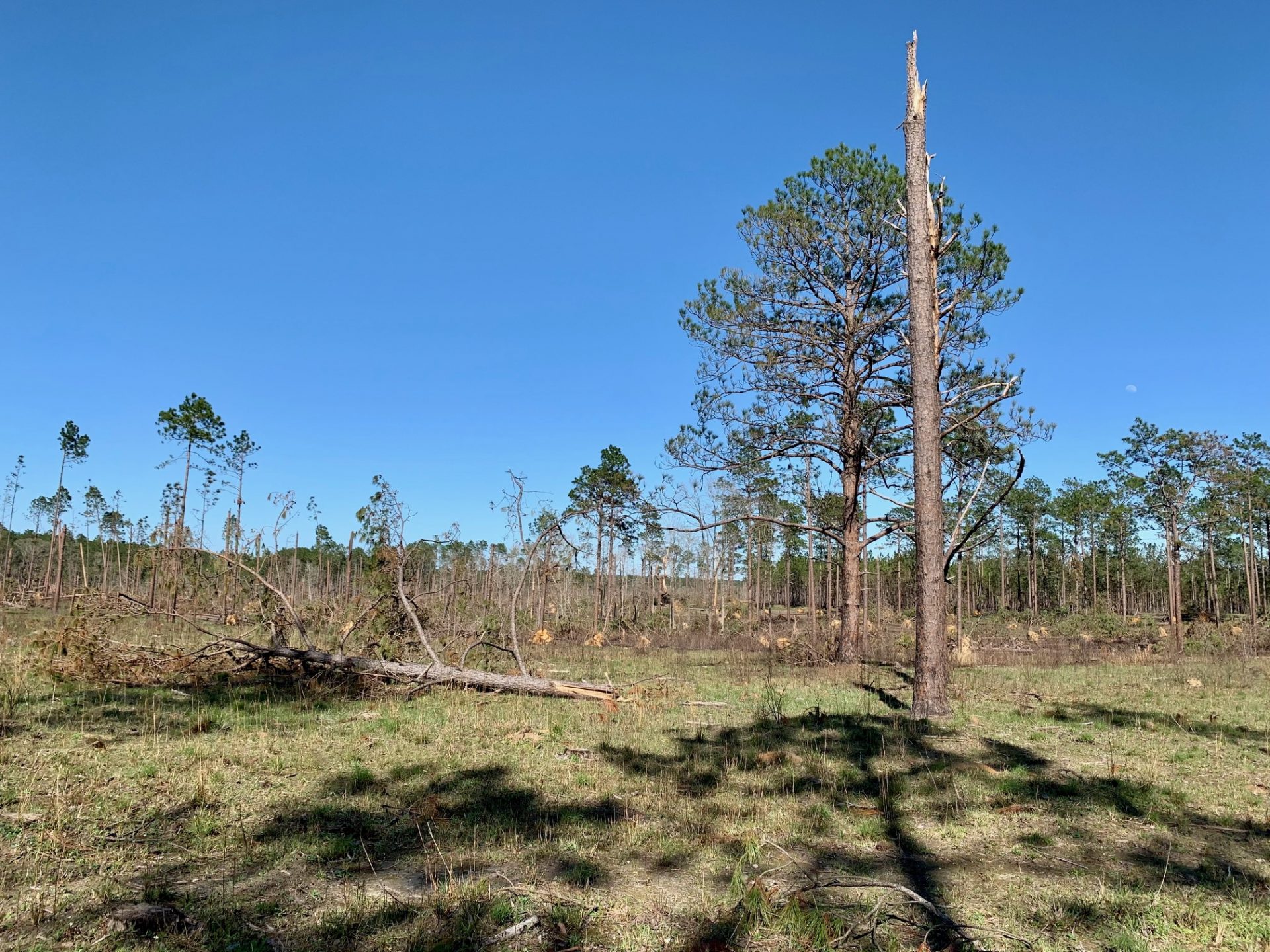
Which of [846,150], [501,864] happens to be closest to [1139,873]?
[501,864]

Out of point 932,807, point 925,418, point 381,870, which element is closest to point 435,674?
point 381,870

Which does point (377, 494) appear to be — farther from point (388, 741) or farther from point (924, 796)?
point (924, 796)

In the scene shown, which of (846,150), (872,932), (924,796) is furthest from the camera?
(846,150)

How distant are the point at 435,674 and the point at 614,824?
642cm

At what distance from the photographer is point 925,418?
28.7 ft

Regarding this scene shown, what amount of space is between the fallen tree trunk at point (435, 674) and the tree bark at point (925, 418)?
422 cm

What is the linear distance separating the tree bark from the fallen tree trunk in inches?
166

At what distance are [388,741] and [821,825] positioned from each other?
4.33 metres

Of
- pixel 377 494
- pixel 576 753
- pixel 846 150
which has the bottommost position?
pixel 576 753

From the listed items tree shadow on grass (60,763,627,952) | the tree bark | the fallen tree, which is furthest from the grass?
the fallen tree

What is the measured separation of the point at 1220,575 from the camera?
46.7 metres

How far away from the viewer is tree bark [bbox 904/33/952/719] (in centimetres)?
853

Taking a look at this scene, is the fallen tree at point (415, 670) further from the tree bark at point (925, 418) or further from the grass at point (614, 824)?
the tree bark at point (925, 418)

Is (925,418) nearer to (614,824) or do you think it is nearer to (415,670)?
(614,824)
